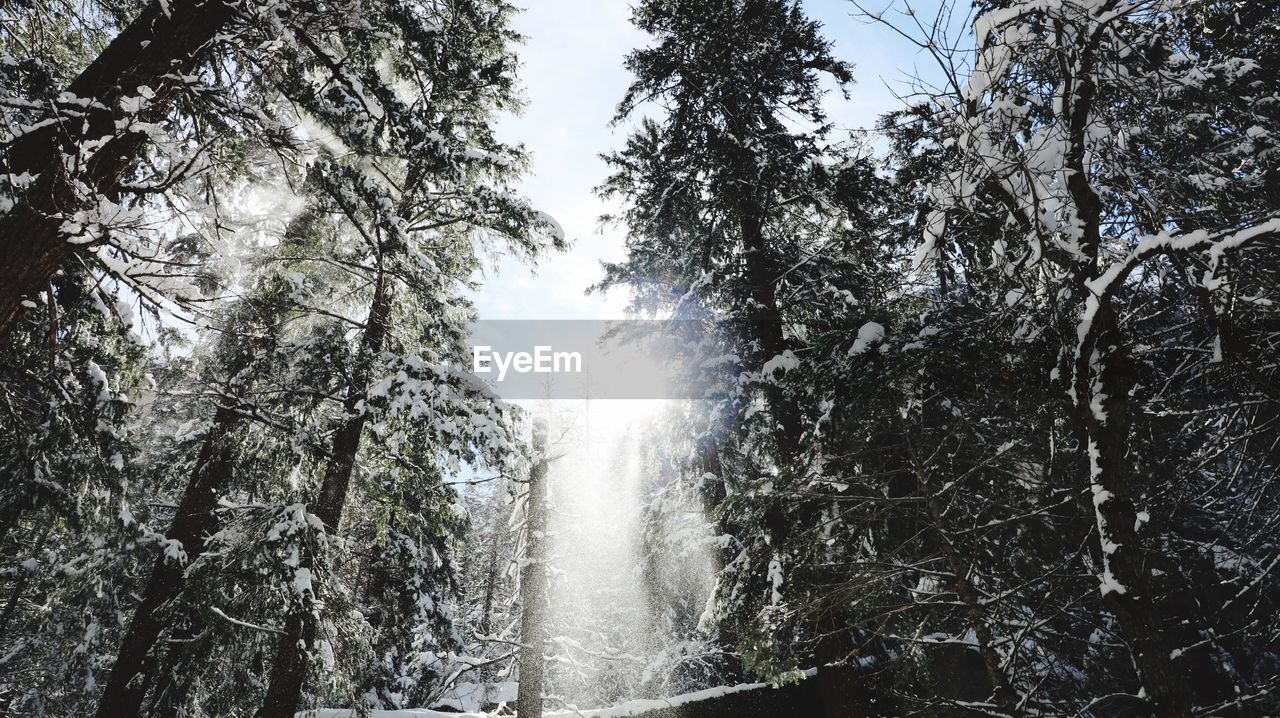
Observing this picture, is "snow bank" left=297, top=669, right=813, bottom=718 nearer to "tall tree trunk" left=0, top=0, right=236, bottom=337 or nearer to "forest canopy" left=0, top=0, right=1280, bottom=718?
"forest canopy" left=0, top=0, right=1280, bottom=718

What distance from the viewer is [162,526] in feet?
44.0

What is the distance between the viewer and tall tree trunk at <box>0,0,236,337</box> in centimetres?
315

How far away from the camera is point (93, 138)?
11.4 ft

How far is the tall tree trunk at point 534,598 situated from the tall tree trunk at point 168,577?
5.45m

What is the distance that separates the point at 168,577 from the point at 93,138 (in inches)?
332

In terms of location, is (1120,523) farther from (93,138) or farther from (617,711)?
(617,711)

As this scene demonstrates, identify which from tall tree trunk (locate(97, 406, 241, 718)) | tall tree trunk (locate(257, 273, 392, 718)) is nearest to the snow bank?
tall tree trunk (locate(97, 406, 241, 718))

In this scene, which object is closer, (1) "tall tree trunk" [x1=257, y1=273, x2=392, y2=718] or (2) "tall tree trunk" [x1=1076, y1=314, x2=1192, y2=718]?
(2) "tall tree trunk" [x1=1076, y1=314, x2=1192, y2=718]

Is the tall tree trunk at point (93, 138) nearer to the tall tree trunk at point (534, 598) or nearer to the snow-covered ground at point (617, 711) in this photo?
the tall tree trunk at point (534, 598)

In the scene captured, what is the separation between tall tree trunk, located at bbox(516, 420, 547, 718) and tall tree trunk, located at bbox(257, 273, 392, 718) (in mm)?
3058

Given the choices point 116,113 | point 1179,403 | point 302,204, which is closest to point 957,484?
point 1179,403

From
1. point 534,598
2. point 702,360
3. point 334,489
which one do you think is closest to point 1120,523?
point 702,360

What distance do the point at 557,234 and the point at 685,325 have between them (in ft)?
10.8

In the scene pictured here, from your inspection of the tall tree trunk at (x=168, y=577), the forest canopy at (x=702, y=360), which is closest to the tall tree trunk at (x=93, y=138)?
the forest canopy at (x=702, y=360)
